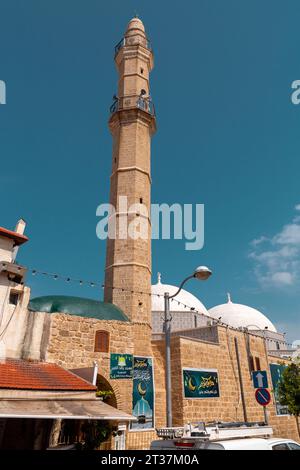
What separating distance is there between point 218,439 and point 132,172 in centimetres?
1508

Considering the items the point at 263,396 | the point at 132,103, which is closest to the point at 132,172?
the point at 132,103

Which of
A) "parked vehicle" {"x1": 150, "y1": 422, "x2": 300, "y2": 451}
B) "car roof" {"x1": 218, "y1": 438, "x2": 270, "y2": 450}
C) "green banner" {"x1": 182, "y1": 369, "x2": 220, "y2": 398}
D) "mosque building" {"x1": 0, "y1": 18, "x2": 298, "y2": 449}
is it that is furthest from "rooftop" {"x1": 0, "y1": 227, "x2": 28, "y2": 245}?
"green banner" {"x1": 182, "y1": 369, "x2": 220, "y2": 398}

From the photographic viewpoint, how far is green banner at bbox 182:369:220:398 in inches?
617

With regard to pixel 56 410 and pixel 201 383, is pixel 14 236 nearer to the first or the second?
pixel 56 410

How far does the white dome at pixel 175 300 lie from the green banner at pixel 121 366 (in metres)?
11.3

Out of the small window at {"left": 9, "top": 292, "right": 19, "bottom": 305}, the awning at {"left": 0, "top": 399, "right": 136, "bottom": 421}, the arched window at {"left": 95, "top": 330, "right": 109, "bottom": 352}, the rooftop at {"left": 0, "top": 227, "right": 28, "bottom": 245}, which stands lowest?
the awning at {"left": 0, "top": 399, "right": 136, "bottom": 421}

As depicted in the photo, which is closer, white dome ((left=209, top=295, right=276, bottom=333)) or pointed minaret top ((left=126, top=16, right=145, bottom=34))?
pointed minaret top ((left=126, top=16, right=145, bottom=34))

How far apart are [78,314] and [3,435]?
4.44 m

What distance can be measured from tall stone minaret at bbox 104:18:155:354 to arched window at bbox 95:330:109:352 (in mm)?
1957

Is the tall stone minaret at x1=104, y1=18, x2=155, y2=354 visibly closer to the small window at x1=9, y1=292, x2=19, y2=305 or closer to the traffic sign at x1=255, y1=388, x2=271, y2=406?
the small window at x1=9, y1=292, x2=19, y2=305

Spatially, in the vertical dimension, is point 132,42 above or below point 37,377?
above

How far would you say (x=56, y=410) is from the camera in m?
7.84

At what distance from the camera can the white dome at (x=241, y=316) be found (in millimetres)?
31112

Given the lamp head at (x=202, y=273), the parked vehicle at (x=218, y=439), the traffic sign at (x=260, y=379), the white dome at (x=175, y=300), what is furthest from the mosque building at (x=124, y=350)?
the lamp head at (x=202, y=273)
